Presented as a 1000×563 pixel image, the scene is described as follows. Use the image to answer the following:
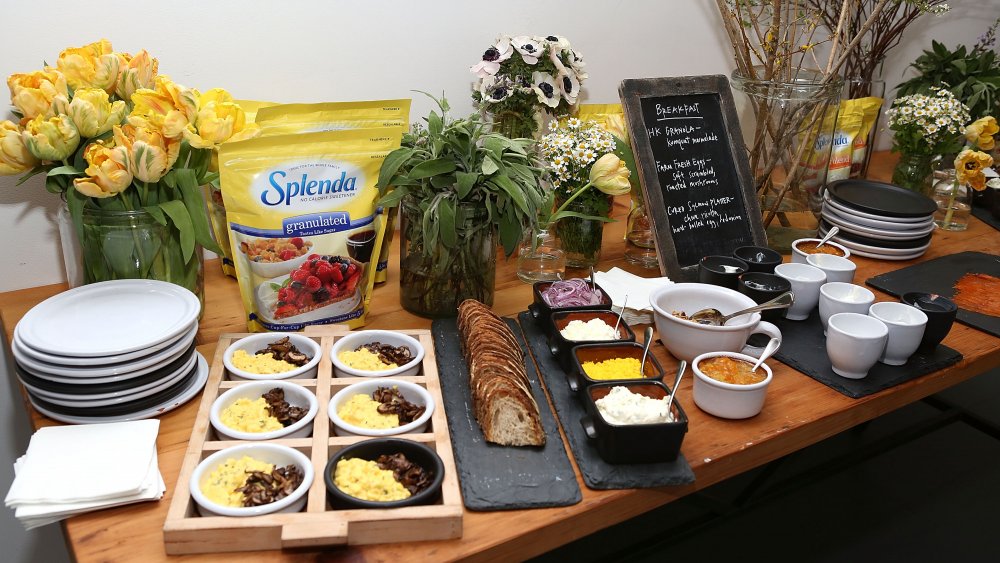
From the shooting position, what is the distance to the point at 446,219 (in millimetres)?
1368

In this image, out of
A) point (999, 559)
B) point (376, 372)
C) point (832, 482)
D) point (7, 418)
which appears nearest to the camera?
point (376, 372)

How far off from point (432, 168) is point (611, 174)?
1.40 feet

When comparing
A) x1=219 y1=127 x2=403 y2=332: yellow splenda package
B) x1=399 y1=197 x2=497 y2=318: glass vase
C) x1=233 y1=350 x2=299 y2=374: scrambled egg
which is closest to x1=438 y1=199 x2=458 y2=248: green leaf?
x1=399 y1=197 x2=497 y2=318: glass vase

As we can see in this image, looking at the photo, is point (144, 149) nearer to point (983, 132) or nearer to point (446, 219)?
point (446, 219)

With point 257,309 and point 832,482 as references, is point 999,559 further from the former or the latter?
point 257,309

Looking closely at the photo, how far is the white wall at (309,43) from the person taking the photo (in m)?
1.44

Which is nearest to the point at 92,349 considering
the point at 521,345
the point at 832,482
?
the point at 521,345

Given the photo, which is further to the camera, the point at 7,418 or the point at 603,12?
the point at 603,12

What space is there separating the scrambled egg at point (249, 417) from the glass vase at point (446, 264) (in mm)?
429

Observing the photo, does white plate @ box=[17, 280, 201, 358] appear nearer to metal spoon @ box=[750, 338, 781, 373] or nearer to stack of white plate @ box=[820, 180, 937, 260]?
metal spoon @ box=[750, 338, 781, 373]

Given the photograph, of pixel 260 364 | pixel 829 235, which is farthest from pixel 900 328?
pixel 260 364

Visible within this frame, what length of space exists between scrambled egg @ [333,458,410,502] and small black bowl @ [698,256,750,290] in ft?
2.73

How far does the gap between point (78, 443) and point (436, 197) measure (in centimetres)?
68

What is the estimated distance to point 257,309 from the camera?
138 cm
